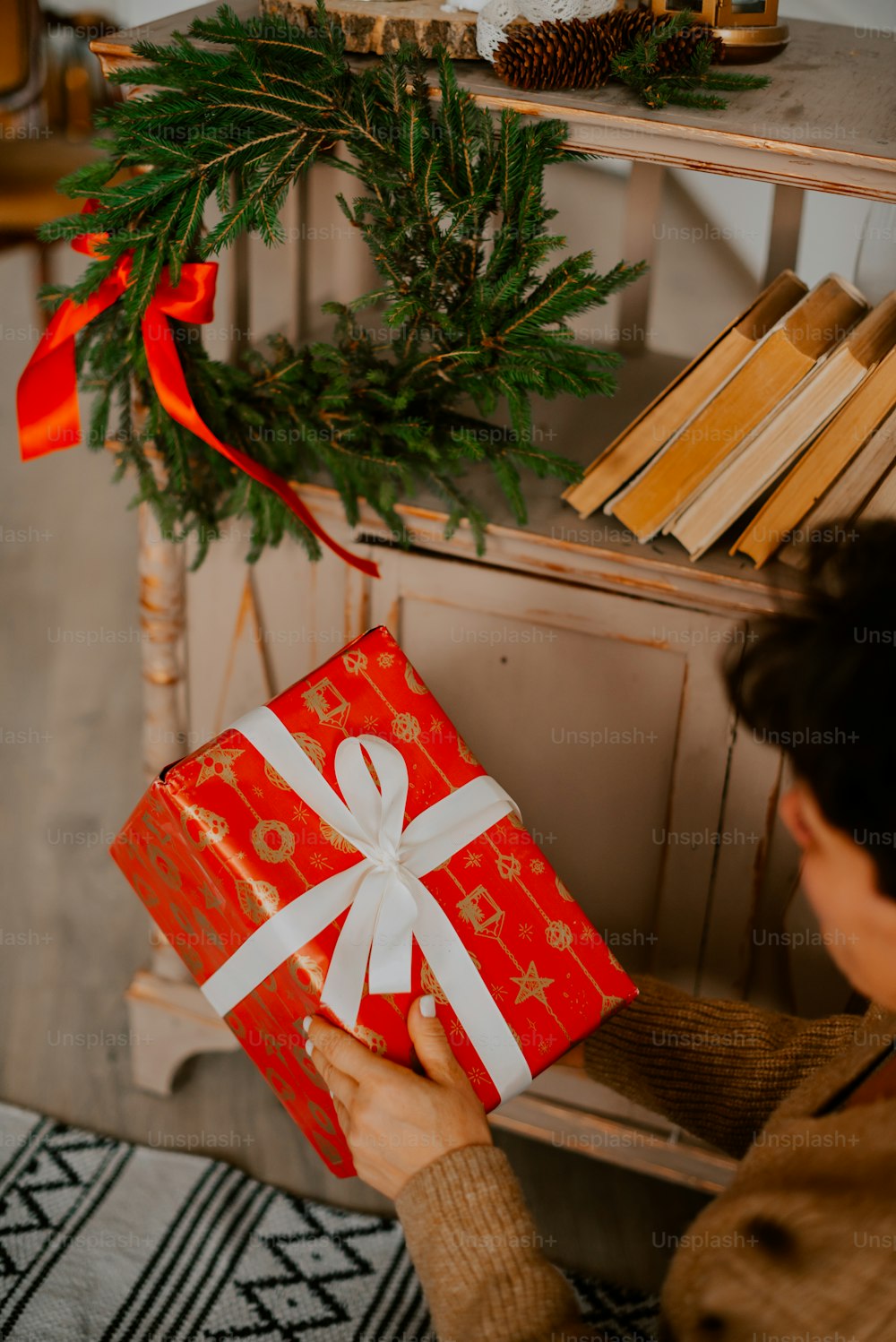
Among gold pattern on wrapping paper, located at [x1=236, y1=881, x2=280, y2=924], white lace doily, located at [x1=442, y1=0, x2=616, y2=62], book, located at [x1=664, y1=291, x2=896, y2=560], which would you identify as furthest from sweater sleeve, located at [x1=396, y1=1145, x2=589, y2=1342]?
white lace doily, located at [x1=442, y1=0, x2=616, y2=62]

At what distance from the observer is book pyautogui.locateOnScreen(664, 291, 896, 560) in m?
1.14

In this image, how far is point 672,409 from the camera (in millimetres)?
1203

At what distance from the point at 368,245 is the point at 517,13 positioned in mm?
240

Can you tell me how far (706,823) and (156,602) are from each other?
0.68 m

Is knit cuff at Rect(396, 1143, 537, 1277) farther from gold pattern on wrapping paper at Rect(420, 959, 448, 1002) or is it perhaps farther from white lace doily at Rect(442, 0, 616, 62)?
white lace doily at Rect(442, 0, 616, 62)

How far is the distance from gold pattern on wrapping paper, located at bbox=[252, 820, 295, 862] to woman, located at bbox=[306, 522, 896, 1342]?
5.2 inches

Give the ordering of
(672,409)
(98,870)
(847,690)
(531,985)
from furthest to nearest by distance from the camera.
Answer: (98,870) < (672,409) < (531,985) < (847,690)

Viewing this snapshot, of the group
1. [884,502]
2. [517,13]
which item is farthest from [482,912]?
[517,13]

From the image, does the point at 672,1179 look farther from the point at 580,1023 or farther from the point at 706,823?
the point at 580,1023

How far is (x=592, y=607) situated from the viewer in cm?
124

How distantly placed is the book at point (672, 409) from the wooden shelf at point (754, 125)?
0.21 metres

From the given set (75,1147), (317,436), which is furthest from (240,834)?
(75,1147)

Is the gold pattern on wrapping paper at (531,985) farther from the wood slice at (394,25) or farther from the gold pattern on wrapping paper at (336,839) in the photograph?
the wood slice at (394,25)

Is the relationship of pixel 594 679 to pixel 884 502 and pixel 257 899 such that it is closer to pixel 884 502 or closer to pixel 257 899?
pixel 884 502
